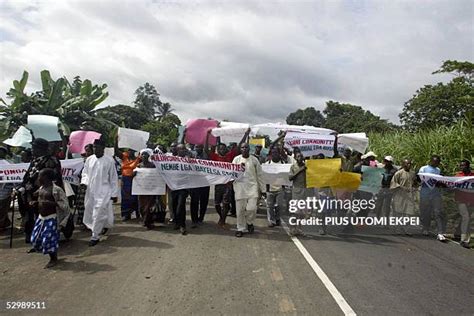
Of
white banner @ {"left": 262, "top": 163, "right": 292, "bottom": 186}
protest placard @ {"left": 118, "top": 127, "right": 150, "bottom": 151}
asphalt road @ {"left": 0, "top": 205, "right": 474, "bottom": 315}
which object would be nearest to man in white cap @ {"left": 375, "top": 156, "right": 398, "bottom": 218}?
asphalt road @ {"left": 0, "top": 205, "right": 474, "bottom": 315}

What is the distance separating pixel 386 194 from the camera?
28.3 ft

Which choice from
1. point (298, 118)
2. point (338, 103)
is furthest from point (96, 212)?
point (298, 118)

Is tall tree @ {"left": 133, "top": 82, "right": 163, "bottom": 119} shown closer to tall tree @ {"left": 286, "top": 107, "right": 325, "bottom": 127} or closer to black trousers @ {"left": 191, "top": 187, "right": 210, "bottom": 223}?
tall tree @ {"left": 286, "top": 107, "right": 325, "bottom": 127}

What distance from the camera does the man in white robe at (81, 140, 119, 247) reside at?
21.6ft

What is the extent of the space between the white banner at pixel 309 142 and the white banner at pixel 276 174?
0.77 meters

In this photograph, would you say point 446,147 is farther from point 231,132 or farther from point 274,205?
point 231,132

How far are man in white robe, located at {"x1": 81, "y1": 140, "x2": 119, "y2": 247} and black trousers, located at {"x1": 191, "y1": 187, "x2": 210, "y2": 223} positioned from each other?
6.15ft

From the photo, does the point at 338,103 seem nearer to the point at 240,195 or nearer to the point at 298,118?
the point at 298,118

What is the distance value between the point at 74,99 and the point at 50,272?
1576 centimetres

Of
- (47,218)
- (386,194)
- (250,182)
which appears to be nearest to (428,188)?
(386,194)

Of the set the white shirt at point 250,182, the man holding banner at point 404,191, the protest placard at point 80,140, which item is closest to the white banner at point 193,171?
the white shirt at point 250,182

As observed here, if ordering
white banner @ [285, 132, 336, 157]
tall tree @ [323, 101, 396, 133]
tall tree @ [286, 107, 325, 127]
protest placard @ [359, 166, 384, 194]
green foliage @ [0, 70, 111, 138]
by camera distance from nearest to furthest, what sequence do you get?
protest placard @ [359, 166, 384, 194] < white banner @ [285, 132, 336, 157] < green foliage @ [0, 70, 111, 138] < tall tree @ [323, 101, 396, 133] < tall tree @ [286, 107, 325, 127]

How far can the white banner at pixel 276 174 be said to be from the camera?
339 inches

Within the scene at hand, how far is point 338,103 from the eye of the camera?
191ft
